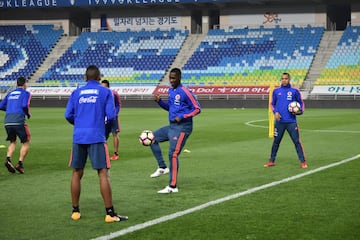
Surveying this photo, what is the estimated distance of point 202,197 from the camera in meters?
11.1

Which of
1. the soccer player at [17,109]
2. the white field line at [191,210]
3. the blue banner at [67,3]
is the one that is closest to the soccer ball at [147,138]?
the white field line at [191,210]

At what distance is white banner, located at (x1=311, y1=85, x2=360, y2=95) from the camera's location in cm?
5019

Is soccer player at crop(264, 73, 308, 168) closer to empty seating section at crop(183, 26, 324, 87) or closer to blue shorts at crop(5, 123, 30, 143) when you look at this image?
blue shorts at crop(5, 123, 30, 143)

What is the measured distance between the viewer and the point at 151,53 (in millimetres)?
63719

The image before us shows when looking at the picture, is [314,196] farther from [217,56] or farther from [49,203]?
[217,56]

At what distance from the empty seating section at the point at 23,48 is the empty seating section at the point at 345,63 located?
26017 mm

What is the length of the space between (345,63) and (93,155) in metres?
48.8

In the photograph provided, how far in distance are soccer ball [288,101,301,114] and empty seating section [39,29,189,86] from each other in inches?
1708

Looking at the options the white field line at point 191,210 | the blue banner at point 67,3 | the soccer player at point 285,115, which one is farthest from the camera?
the blue banner at point 67,3

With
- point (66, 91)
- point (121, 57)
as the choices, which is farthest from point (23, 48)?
point (66, 91)

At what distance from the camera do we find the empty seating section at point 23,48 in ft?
211

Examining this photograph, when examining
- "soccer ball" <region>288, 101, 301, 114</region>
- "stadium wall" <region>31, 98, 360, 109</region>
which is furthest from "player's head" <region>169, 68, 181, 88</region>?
"stadium wall" <region>31, 98, 360, 109</region>

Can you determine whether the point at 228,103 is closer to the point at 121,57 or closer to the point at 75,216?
the point at 121,57

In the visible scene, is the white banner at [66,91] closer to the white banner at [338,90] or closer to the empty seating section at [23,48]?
the empty seating section at [23,48]
